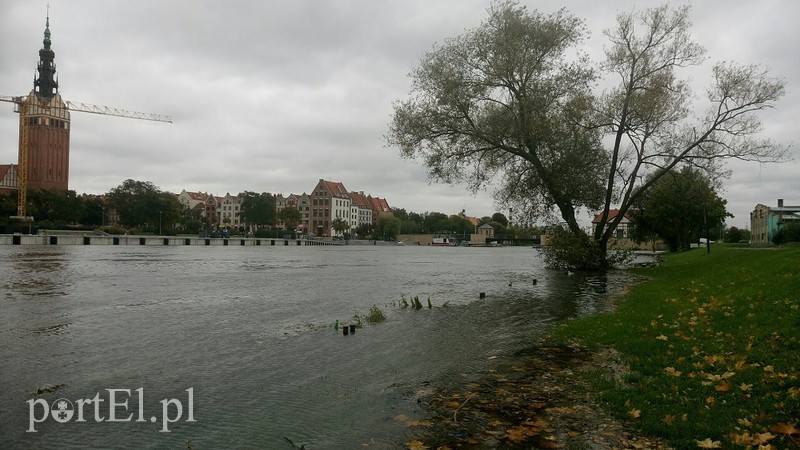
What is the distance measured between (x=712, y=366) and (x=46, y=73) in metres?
179

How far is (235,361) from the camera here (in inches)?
445

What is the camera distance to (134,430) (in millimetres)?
7207

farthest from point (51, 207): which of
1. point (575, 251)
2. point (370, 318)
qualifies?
point (370, 318)

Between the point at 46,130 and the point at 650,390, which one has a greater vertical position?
the point at 46,130

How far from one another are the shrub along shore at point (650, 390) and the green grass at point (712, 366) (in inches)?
0.8

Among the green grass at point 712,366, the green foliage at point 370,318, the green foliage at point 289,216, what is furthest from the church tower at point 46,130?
the green grass at point 712,366

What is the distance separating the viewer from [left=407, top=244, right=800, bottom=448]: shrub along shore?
6164mm

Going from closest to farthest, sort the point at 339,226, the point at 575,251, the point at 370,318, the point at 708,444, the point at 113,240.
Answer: the point at 708,444 → the point at 370,318 → the point at 575,251 → the point at 113,240 → the point at 339,226

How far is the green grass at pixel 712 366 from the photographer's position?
606cm

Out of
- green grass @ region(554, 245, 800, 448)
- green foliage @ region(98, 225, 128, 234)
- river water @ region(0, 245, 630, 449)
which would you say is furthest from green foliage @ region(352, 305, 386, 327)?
green foliage @ region(98, 225, 128, 234)

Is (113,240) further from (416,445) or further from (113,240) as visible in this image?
(416,445)

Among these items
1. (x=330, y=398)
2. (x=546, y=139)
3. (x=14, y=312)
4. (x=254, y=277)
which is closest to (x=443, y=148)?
(x=546, y=139)

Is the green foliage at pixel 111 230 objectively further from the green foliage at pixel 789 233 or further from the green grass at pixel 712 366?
the green grass at pixel 712 366

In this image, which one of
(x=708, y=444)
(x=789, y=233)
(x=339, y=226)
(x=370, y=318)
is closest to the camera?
(x=708, y=444)
